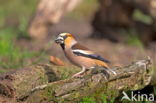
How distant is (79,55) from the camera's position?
4961 mm

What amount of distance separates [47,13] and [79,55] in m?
5.01

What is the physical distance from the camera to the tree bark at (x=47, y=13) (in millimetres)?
9680

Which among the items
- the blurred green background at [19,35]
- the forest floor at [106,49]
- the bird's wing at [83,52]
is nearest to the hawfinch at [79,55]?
the bird's wing at [83,52]

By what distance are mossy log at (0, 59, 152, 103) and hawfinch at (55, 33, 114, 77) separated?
10 centimetres

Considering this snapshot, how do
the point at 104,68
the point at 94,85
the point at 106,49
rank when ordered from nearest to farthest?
the point at 94,85, the point at 104,68, the point at 106,49

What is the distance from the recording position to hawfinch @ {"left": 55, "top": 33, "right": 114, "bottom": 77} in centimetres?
496

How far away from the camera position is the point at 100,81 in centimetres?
469

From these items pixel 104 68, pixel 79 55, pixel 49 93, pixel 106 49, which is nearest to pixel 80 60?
pixel 79 55

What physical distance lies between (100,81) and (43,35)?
233 inches

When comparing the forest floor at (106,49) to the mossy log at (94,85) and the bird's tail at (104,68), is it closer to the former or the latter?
the bird's tail at (104,68)

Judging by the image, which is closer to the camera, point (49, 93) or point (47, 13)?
point (49, 93)

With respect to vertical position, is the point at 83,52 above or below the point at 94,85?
above

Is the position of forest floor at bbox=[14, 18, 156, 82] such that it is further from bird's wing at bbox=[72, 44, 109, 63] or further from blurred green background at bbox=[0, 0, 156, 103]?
bird's wing at bbox=[72, 44, 109, 63]

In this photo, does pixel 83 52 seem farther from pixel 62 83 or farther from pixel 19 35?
pixel 19 35
